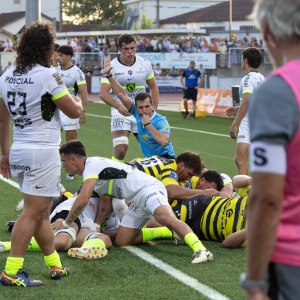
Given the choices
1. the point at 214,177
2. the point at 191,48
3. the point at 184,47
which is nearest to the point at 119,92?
the point at 214,177

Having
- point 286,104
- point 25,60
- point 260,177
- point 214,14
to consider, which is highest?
point 214,14

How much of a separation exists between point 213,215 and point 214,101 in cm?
1618

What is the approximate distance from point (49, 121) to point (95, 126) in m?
13.4

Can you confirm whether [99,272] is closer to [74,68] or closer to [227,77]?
[74,68]

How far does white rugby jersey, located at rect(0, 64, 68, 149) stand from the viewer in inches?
150

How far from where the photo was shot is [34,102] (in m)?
3.83

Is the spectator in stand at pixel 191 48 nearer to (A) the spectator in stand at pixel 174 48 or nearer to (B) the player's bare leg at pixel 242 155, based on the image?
(A) the spectator in stand at pixel 174 48

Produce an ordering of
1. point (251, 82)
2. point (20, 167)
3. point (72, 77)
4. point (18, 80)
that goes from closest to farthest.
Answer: point (18, 80), point (20, 167), point (251, 82), point (72, 77)

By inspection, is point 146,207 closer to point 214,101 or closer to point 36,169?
point 36,169

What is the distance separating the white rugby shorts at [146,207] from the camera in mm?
4930

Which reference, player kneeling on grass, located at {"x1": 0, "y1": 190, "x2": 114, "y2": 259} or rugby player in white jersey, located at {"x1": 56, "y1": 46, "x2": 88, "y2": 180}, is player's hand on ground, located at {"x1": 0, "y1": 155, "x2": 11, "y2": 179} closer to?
player kneeling on grass, located at {"x1": 0, "y1": 190, "x2": 114, "y2": 259}

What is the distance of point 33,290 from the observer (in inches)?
157

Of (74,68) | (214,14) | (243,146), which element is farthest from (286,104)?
(214,14)

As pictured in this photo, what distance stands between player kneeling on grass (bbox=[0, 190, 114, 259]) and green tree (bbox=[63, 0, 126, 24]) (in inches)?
3547
